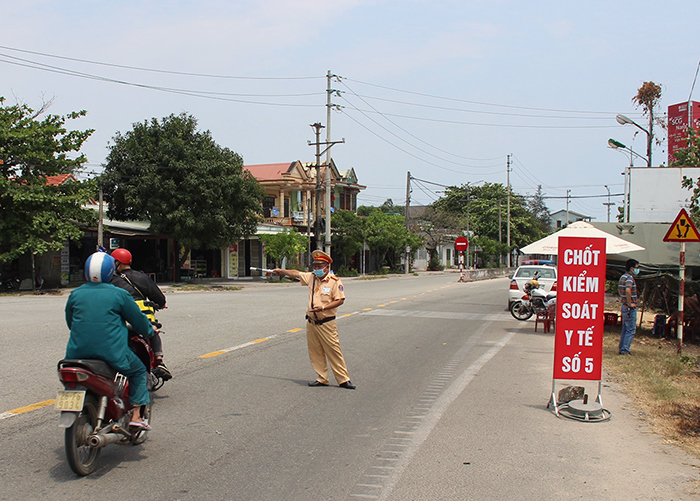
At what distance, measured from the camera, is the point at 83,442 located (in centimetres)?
467

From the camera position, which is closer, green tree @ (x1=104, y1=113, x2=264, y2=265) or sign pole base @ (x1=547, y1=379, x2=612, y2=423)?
sign pole base @ (x1=547, y1=379, x2=612, y2=423)

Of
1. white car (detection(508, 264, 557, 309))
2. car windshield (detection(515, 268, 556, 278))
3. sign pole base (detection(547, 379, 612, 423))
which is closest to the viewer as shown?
sign pole base (detection(547, 379, 612, 423))

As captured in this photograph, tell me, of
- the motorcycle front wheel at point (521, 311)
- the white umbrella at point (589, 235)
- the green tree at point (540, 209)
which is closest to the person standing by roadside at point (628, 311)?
the white umbrella at point (589, 235)

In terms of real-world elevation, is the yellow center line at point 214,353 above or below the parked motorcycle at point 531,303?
below

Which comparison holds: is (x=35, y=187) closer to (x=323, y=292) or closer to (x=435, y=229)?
(x=323, y=292)

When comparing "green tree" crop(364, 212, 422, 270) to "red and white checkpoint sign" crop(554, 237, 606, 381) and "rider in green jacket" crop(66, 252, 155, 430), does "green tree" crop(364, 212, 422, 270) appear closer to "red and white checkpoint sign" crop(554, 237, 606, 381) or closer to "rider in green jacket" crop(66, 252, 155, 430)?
"red and white checkpoint sign" crop(554, 237, 606, 381)

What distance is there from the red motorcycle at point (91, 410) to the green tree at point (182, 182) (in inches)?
1052

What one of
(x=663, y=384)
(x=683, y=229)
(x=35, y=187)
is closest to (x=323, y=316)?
(x=663, y=384)

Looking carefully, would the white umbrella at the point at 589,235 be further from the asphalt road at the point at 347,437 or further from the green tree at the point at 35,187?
the green tree at the point at 35,187

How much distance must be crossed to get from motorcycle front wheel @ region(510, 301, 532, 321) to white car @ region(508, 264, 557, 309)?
174 centimetres

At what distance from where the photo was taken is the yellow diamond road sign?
1079cm

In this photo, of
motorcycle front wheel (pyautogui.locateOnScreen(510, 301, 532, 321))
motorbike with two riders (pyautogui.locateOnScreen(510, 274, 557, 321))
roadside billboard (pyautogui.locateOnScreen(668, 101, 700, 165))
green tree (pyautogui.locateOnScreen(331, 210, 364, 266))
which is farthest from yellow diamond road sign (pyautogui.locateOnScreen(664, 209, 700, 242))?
green tree (pyautogui.locateOnScreen(331, 210, 364, 266))

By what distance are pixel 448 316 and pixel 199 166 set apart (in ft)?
60.0

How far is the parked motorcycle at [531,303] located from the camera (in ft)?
55.1
